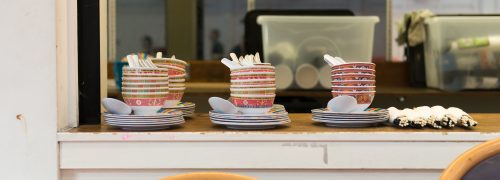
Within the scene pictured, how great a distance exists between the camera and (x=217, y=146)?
4.38 ft

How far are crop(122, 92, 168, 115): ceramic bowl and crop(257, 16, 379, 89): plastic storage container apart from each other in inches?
65.5

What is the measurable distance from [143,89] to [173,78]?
9.4 inches

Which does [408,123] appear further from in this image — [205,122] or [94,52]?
[94,52]

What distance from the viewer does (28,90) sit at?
1342 millimetres

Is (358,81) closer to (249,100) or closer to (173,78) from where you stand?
(249,100)

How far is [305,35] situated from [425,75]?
834 mm

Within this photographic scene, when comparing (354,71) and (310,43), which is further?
(310,43)

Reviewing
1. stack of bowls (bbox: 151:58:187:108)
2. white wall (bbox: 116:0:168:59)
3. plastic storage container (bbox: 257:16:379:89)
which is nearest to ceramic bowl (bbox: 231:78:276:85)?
stack of bowls (bbox: 151:58:187:108)

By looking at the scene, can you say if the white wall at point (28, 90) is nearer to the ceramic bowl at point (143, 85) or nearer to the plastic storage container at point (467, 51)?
the ceramic bowl at point (143, 85)

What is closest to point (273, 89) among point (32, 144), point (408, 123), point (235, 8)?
point (408, 123)

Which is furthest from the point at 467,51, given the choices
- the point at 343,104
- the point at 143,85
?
the point at 143,85

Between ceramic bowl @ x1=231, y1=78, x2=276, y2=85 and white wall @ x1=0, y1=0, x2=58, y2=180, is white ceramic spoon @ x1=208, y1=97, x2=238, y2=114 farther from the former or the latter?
white wall @ x1=0, y1=0, x2=58, y2=180

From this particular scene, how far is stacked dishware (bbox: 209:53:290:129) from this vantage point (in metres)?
1.37

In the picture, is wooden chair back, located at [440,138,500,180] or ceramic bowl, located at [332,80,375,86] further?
ceramic bowl, located at [332,80,375,86]
